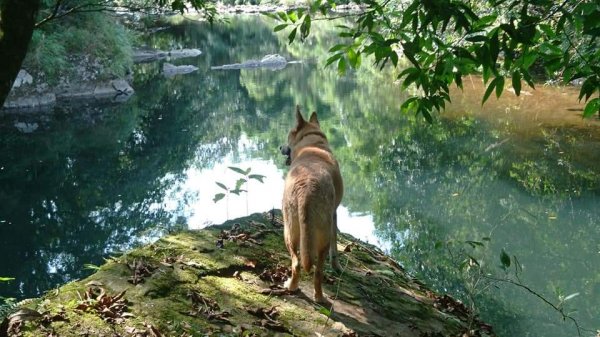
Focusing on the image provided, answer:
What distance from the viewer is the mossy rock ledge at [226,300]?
11.4 ft

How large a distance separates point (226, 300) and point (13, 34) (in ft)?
8.67

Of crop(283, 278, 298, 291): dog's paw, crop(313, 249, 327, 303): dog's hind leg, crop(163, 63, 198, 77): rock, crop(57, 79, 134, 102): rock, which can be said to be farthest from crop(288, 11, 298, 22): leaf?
crop(163, 63, 198, 77): rock

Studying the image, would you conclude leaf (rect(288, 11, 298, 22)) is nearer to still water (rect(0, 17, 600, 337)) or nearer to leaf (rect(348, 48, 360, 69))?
leaf (rect(348, 48, 360, 69))

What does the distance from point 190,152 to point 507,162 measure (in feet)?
34.8

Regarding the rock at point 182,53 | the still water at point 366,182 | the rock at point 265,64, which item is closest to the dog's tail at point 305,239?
the still water at point 366,182

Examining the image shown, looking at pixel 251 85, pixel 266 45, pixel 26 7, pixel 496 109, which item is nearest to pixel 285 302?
pixel 26 7

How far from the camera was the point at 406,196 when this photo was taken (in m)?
14.0

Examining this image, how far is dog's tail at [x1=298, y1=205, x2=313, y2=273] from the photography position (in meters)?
4.22

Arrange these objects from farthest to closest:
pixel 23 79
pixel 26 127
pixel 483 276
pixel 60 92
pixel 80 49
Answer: pixel 80 49
pixel 60 92
pixel 23 79
pixel 26 127
pixel 483 276

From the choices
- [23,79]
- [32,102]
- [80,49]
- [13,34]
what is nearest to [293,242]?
[13,34]

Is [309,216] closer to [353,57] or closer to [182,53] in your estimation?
[353,57]

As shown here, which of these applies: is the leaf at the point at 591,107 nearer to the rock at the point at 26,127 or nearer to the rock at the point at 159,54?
the rock at the point at 26,127

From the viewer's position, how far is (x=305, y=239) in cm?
421

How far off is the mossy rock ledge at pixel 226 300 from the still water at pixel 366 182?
680mm
